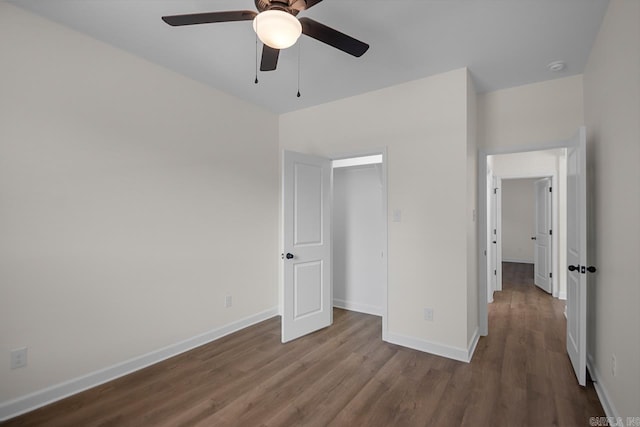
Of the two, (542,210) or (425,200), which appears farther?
(542,210)

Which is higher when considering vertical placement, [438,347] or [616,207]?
[616,207]

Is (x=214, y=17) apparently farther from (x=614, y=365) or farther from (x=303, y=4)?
(x=614, y=365)

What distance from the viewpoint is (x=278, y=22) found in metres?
1.43

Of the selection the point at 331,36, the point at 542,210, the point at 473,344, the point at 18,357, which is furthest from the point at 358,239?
the point at 542,210

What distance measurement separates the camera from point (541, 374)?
252 centimetres

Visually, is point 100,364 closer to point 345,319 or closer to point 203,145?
point 203,145

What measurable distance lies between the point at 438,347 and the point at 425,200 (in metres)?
1.46

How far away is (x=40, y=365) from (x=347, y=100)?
12.1 feet

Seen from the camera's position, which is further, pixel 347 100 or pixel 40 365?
pixel 347 100

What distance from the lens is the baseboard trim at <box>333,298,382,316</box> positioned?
404cm

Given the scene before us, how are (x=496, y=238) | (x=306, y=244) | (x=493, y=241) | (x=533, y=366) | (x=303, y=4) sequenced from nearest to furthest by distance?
1. (x=303, y=4)
2. (x=533, y=366)
3. (x=306, y=244)
4. (x=493, y=241)
5. (x=496, y=238)

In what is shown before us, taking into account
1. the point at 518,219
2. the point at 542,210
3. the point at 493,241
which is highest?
the point at 542,210

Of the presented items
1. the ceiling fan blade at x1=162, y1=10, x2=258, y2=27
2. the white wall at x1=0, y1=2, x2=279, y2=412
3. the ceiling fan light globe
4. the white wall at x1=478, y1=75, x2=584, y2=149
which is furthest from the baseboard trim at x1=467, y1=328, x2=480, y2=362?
the ceiling fan blade at x1=162, y1=10, x2=258, y2=27

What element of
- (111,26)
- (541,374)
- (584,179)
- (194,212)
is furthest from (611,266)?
→ (111,26)
